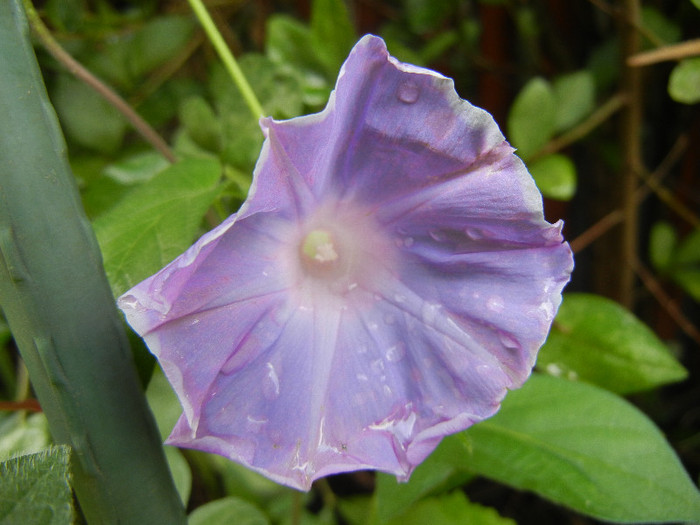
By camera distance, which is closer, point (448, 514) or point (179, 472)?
point (179, 472)

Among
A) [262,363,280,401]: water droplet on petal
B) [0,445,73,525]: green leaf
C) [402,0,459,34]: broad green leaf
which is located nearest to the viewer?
[0,445,73,525]: green leaf

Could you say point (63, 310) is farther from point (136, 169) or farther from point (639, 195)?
point (639, 195)

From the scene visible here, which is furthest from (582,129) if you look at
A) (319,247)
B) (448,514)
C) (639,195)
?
(448,514)

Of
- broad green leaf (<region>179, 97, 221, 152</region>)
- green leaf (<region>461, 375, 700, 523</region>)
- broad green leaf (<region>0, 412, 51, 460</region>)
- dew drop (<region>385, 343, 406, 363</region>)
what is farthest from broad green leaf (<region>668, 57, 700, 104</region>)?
broad green leaf (<region>0, 412, 51, 460</region>)

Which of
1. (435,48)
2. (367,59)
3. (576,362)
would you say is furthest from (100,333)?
(435,48)

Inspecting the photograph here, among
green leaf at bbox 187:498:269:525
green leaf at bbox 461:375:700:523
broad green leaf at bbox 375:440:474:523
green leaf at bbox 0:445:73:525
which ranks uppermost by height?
green leaf at bbox 0:445:73:525

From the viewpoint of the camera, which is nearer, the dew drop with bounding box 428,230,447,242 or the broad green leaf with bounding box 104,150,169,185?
the dew drop with bounding box 428,230,447,242

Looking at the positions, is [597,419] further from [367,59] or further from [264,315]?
[367,59]

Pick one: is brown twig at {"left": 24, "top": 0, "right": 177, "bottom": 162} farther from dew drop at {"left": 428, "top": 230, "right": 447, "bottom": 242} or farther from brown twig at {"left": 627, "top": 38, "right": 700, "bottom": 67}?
brown twig at {"left": 627, "top": 38, "right": 700, "bottom": 67}
